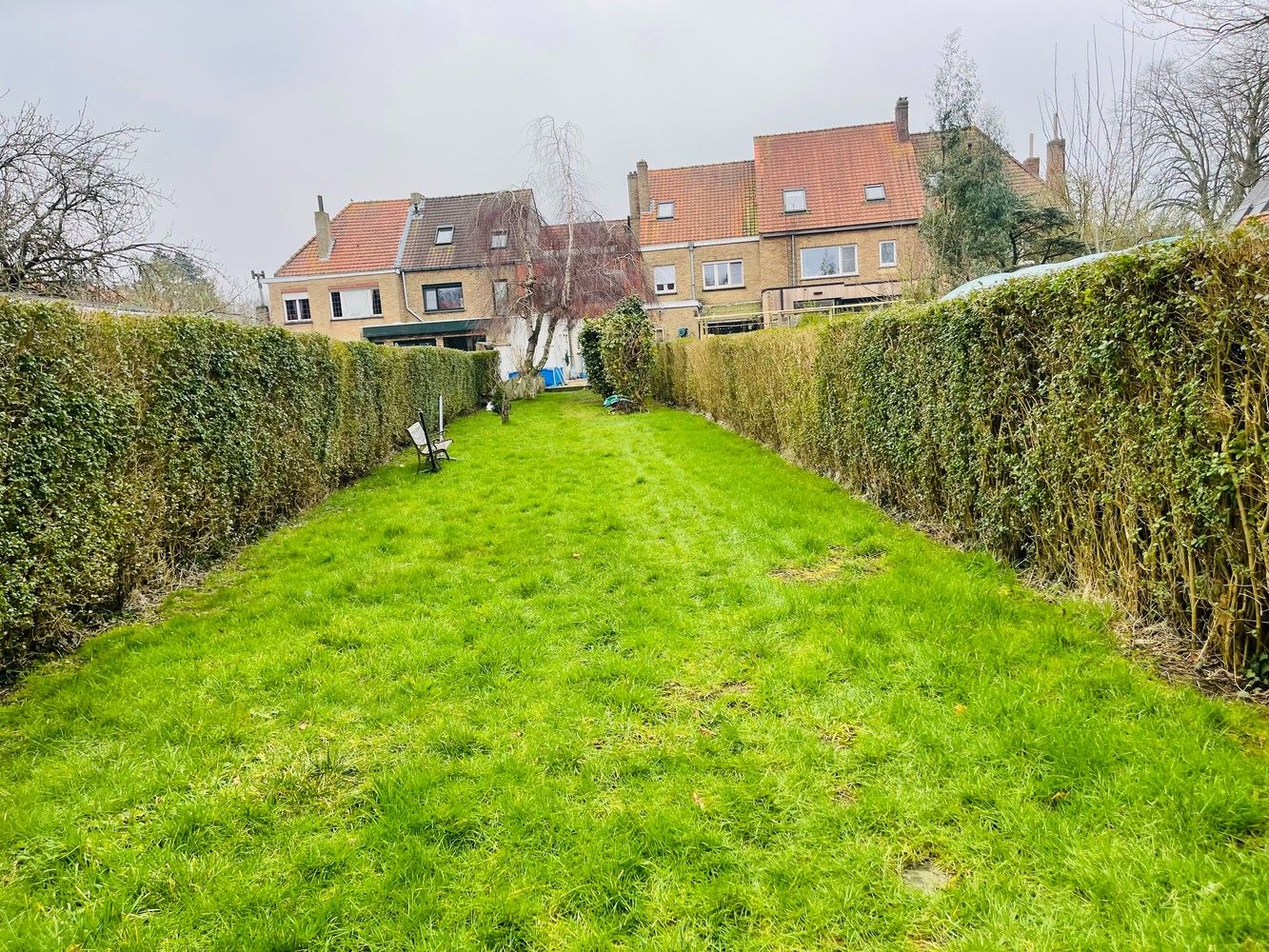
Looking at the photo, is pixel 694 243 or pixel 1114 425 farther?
pixel 694 243

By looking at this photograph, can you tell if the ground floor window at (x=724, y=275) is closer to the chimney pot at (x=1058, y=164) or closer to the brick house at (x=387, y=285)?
the brick house at (x=387, y=285)

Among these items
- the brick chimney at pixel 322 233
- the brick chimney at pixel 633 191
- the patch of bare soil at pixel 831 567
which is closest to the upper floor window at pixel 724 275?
the brick chimney at pixel 633 191

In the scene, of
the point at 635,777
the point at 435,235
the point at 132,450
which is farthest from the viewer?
the point at 435,235

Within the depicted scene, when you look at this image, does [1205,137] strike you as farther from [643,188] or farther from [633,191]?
[633,191]

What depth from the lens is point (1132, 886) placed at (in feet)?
6.72

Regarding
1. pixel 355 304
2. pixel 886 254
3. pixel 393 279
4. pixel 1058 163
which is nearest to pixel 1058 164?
pixel 1058 163

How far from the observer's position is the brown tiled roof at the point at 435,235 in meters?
33.8

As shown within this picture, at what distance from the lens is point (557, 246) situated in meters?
24.0

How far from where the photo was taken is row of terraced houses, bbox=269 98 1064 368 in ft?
102

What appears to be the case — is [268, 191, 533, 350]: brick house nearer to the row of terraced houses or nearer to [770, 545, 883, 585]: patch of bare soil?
the row of terraced houses

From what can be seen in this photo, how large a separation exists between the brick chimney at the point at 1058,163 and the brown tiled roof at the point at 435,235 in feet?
80.4

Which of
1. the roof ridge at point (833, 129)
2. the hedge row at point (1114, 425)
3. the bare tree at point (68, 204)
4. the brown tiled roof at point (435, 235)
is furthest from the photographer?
the brown tiled roof at point (435, 235)

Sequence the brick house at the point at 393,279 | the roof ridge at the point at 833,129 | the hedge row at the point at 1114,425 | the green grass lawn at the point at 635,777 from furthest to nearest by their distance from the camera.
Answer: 1. the brick house at the point at 393,279
2. the roof ridge at the point at 833,129
3. the hedge row at the point at 1114,425
4. the green grass lawn at the point at 635,777

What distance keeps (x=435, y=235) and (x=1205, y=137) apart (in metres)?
31.5
